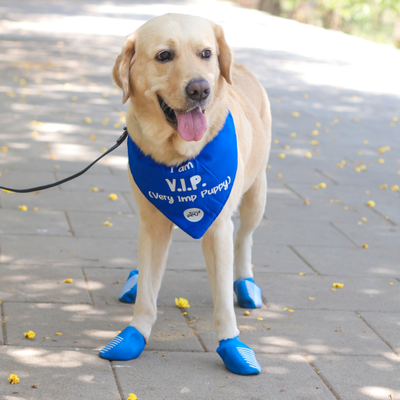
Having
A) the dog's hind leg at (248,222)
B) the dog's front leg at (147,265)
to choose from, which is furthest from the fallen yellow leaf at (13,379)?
the dog's hind leg at (248,222)

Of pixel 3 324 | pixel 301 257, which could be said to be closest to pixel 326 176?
pixel 301 257

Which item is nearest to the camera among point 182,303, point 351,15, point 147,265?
point 147,265

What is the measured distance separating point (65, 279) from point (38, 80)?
8.40m

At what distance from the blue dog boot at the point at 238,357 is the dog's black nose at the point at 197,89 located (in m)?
1.39

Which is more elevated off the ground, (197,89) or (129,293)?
(197,89)

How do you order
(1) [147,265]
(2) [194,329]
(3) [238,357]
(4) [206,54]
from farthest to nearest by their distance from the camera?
(2) [194,329], (1) [147,265], (3) [238,357], (4) [206,54]

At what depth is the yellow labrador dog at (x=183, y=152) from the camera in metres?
3.07

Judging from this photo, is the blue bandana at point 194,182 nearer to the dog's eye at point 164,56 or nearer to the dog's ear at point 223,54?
the dog's ear at point 223,54

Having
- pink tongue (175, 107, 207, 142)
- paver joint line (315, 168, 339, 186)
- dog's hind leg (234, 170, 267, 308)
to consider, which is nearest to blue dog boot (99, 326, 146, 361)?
dog's hind leg (234, 170, 267, 308)

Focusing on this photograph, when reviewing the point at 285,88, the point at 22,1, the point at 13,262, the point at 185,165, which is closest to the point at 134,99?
the point at 185,165

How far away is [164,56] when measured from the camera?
3072 millimetres

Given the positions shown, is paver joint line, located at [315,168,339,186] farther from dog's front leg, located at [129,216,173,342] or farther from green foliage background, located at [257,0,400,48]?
green foliage background, located at [257,0,400,48]

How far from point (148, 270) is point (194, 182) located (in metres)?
0.63

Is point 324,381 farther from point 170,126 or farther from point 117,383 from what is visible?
point 170,126
